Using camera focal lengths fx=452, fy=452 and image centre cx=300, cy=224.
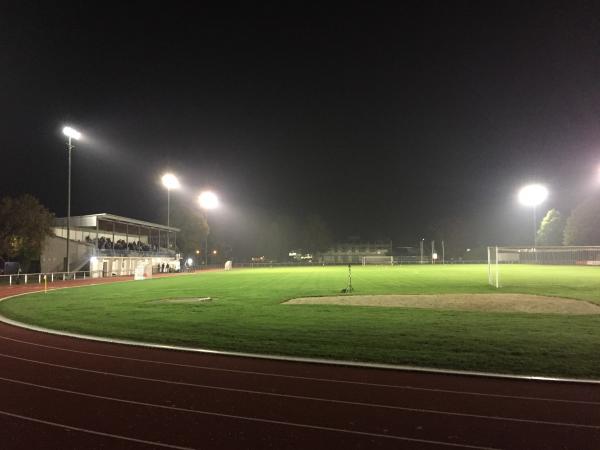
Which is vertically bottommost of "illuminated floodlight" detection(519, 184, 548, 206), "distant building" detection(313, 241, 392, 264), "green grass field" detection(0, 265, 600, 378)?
"green grass field" detection(0, 265, 600, 378)

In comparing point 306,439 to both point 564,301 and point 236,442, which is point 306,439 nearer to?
point 236,442

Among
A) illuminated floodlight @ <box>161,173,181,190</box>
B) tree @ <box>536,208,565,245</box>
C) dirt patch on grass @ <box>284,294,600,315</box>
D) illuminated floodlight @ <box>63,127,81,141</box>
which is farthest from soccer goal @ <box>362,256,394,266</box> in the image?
dirt patch on grass @ <box>284,294,600,315</box>

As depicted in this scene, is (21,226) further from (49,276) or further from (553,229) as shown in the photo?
(553,229)

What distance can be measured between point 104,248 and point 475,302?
4892 cm

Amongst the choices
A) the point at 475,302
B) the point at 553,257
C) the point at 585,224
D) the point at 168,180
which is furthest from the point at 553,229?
the point at 475,302

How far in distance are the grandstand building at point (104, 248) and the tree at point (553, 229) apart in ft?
271

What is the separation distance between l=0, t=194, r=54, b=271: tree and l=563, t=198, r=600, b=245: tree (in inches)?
3609

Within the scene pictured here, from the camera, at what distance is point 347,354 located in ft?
32.2

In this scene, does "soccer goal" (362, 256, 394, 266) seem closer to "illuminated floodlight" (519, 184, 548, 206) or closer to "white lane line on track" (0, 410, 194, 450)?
"illuminated floodlight" (519, 184, 548, 206)

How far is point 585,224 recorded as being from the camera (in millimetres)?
88688

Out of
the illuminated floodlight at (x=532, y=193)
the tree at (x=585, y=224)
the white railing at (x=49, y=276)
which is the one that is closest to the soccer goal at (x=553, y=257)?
the illuminated floodlight at (x=532, y=193)

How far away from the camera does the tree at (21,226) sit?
42.0 meters

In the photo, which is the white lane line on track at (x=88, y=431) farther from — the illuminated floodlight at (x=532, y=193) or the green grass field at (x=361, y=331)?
the illuminated floodlight at (x=532, y=193)

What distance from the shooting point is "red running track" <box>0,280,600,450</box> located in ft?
17.5
